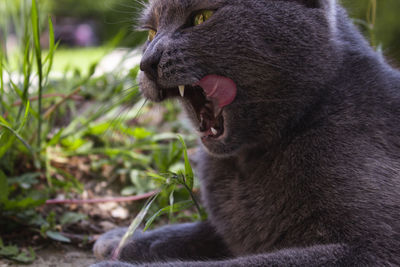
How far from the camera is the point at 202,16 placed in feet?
4.76

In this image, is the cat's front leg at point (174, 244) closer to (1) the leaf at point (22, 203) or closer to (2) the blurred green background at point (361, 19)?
(1) the leaf at point (22, 203)

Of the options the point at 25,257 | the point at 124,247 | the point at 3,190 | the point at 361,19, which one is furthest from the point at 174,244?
the point at 361,19

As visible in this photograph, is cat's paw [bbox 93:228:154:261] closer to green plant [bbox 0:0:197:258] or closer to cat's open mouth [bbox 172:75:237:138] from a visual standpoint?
green plant [bbox 0:0:197:258]

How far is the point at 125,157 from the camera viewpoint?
237cm

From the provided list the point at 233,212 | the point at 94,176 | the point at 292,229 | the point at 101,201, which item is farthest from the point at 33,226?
the point at 292,229

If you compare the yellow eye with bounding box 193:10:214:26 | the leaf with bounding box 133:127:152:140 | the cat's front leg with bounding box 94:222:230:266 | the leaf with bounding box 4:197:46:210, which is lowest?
the cat's front leg with bounding box 94:222:230:266

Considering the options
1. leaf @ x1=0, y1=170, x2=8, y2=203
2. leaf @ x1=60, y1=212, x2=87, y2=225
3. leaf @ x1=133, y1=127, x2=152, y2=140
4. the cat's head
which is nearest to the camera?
the cat's head

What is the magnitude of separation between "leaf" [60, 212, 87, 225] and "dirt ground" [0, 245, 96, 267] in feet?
0.44

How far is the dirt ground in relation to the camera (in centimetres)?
158

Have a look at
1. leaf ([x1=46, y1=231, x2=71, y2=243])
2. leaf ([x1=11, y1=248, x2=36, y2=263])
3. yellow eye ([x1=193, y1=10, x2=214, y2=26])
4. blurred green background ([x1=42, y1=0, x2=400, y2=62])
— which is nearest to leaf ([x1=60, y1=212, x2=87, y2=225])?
leaf ([x1=46, y1=231, x2=71, y2=243])

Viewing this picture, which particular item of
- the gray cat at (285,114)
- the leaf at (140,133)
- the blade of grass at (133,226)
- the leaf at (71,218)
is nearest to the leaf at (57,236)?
the leaf at (71,218)

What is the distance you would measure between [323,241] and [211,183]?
0.53 m

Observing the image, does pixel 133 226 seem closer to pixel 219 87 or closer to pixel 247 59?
pixel 219 87

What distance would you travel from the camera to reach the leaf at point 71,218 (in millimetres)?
1833
